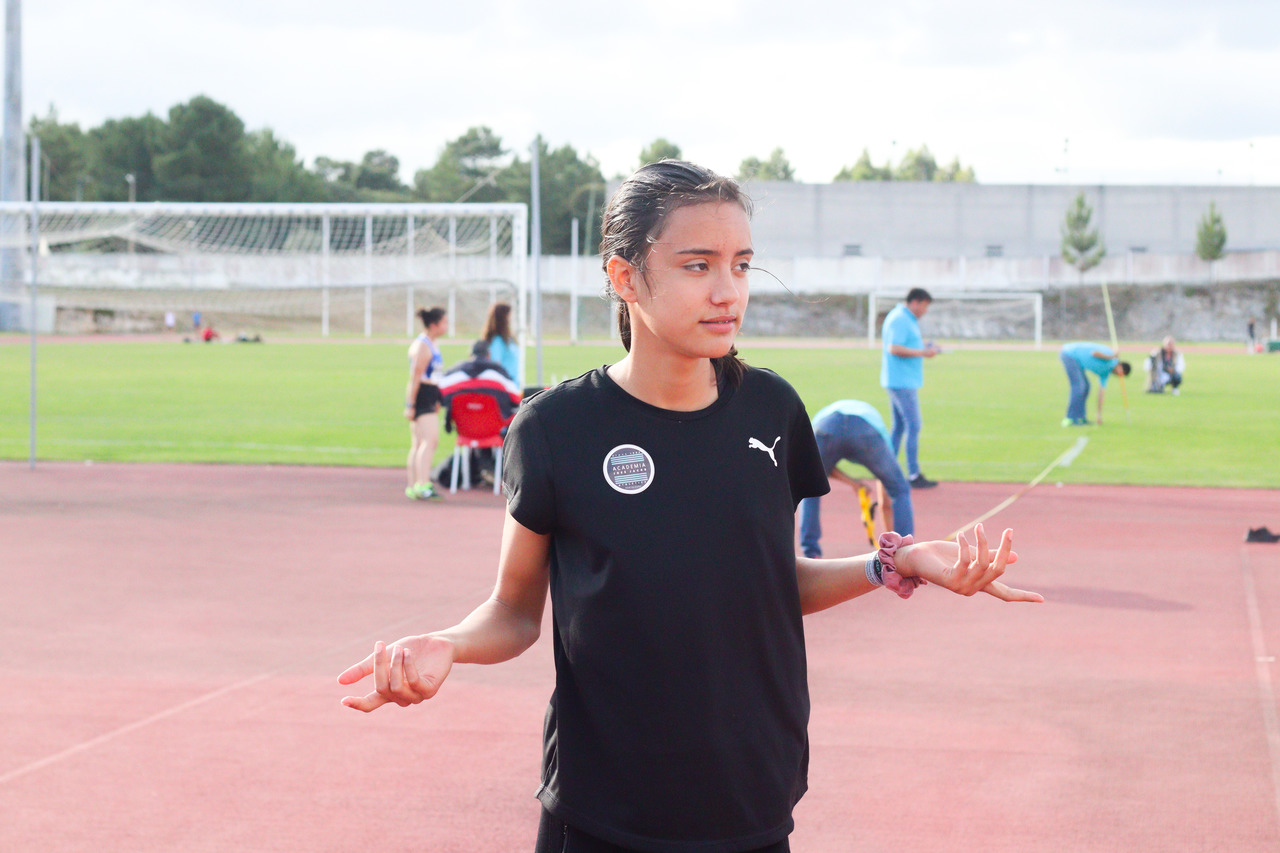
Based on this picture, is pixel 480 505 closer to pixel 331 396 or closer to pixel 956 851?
pixel 956 851

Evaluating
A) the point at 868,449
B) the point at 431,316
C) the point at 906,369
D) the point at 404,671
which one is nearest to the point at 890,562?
the point at 404,671

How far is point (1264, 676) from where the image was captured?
630 cm

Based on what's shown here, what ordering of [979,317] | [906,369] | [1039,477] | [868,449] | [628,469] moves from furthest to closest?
[979,317]
[1039,477]
[906,369]
[868,449]
[628,469]

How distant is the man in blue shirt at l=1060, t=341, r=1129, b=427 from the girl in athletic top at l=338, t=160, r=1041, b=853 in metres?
18.2

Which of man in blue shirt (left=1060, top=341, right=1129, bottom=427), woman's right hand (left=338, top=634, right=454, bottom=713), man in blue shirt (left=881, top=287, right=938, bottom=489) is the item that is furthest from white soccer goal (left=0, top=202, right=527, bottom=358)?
woman's right hand (left=338, top=634, right=454, bottom=713)

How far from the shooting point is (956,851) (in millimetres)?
4250

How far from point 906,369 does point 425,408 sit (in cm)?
464

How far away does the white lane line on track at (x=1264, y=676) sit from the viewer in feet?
16.5

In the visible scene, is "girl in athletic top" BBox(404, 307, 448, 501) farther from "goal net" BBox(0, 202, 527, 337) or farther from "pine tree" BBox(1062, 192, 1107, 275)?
"pine tree" BBox(1062, 192, 1107, 275)

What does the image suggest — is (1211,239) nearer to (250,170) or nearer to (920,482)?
(250,170)

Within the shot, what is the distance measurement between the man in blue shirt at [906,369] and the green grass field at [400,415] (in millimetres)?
1384

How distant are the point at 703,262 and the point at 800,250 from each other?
84.4 m

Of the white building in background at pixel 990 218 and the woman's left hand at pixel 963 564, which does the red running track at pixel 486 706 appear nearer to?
the woman's left hand at pixel 963 564

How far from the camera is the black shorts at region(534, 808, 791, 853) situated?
207 centimetres
